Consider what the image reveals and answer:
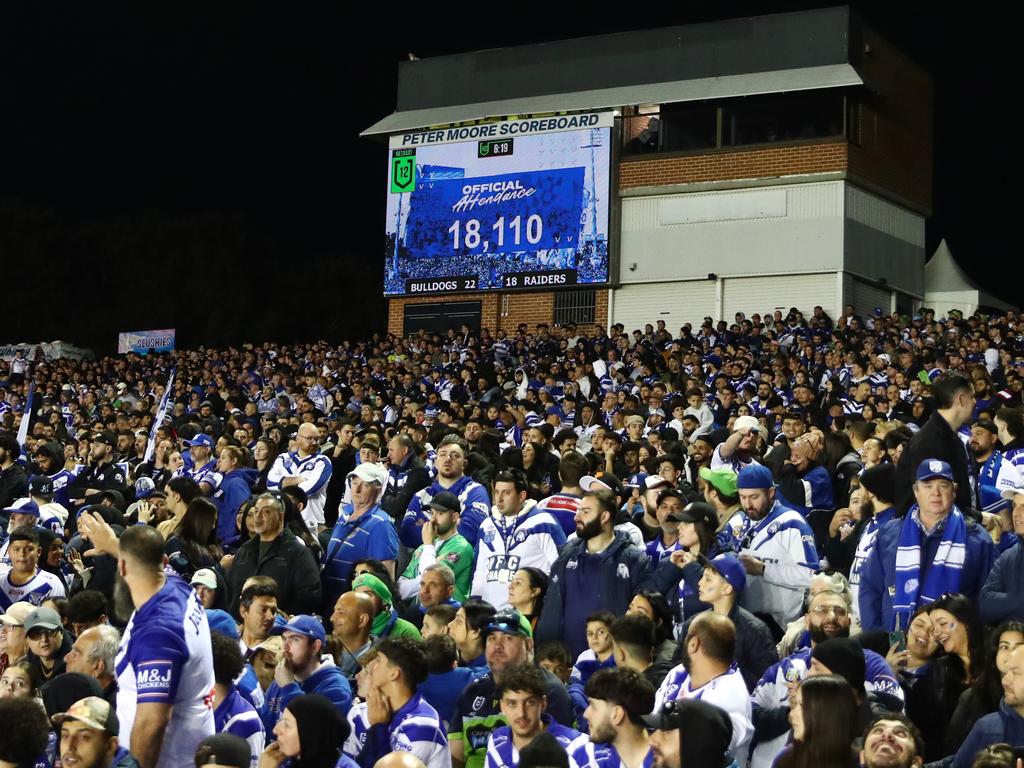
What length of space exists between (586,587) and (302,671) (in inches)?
87.7

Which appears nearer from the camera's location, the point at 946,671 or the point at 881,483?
the point at 946,671

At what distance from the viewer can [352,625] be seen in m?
7.41

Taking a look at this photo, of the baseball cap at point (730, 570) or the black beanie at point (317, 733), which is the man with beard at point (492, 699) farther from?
the baseball cap at point (730, 570)

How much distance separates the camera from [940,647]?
6.47 metres

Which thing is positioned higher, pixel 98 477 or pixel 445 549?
pixel 98 477

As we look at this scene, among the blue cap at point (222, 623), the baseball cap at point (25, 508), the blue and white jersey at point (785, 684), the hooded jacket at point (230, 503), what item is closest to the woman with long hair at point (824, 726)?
the blue and white jersey at point (785, 684)

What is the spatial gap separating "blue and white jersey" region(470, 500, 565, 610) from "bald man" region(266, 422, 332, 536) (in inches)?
124

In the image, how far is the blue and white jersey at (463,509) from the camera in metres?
10.2

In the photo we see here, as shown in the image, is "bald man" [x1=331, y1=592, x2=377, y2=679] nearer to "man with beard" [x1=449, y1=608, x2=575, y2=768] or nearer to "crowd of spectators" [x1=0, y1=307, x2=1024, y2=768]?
"crowd of spectators" [x1=0, y1=307, x2=1024, y2=768]

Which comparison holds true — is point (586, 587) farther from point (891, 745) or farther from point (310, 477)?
point (310, 477)

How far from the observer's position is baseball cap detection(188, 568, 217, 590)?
8.64m

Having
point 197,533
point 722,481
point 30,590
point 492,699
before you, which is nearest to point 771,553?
point 722,481

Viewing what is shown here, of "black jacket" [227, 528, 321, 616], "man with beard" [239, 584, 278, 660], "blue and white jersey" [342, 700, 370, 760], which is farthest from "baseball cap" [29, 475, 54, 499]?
"blue and white jersey" [342, 700, 370, 760]

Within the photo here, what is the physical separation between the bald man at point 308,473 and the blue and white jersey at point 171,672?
21.4ft
